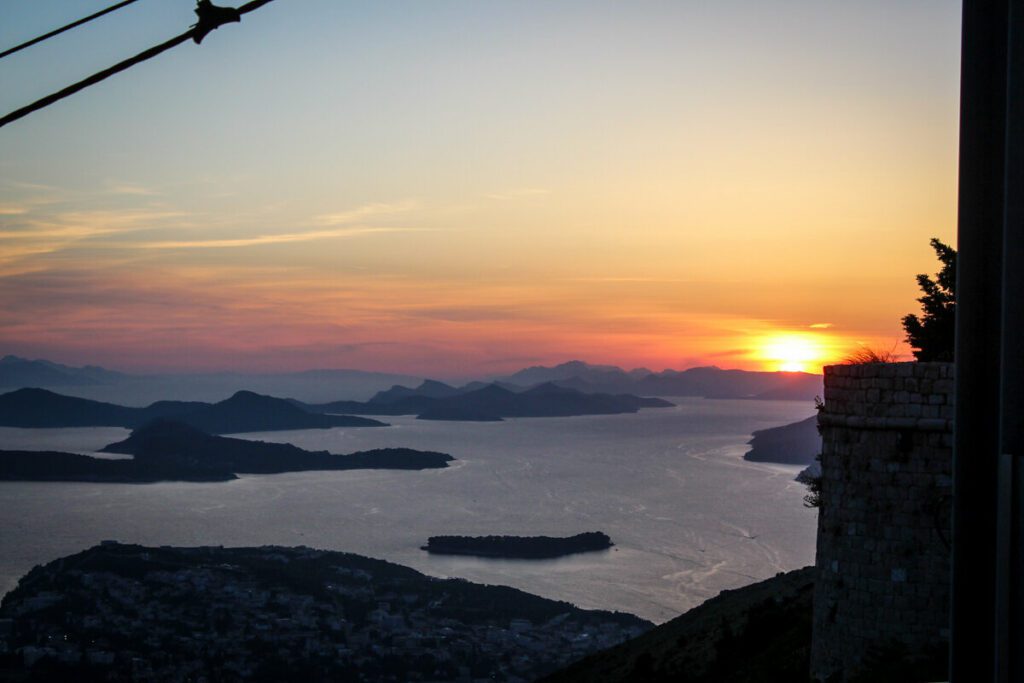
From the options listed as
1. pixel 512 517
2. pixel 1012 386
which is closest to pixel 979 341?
pixel 1012 386

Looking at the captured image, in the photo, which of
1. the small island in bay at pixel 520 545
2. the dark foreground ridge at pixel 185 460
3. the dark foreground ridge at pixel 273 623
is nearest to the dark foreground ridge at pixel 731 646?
the dark foreground ridge at pixel 273 623

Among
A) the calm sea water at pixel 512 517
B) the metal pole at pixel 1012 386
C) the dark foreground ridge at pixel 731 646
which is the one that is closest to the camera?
the metal pole at pixel 1012 386

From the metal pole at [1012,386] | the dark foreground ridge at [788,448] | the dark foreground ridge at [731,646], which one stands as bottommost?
the dark foreground ridge at [788,448]

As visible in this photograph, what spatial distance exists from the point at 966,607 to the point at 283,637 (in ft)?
197

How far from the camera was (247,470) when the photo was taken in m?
159

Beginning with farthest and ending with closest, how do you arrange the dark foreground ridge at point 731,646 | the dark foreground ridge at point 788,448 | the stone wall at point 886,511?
the dark foreground ridge at point 788,448 < the dark foreground ridge at point 731,646 < the stone wall at point 886,511

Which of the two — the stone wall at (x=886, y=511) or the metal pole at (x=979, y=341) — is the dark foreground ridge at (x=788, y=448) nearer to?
the stone wall at (x=886, y=511)

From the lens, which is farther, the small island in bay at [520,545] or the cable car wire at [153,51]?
the small island in bay at [520,545]

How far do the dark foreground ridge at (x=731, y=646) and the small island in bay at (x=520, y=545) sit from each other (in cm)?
6104

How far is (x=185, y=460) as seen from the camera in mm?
156875

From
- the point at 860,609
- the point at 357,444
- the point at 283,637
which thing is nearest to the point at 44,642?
the point at 283,637

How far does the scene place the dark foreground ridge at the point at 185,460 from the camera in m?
145

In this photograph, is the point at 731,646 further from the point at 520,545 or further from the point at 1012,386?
the point at 520,545

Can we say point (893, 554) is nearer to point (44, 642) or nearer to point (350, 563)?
point (44, 642)
